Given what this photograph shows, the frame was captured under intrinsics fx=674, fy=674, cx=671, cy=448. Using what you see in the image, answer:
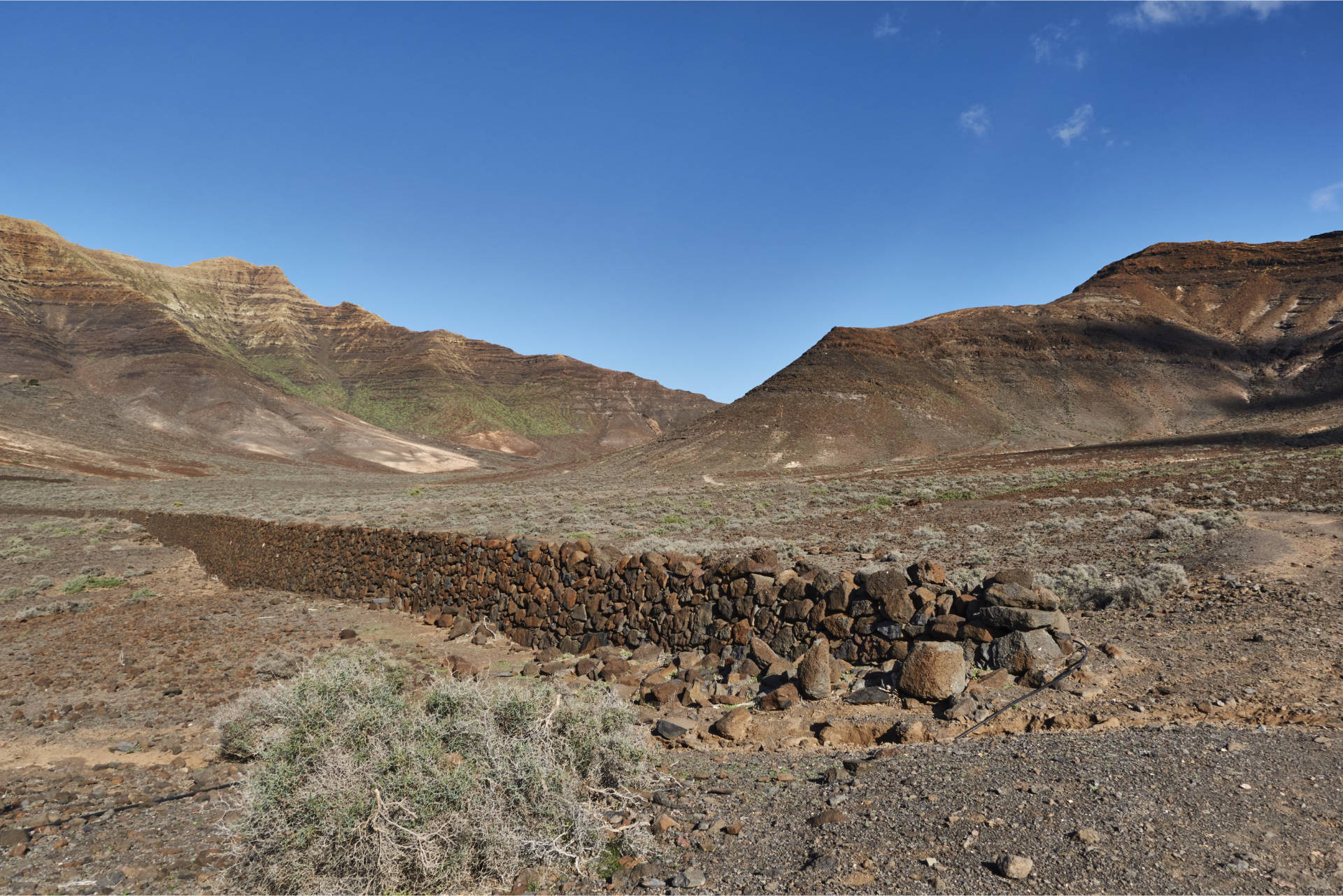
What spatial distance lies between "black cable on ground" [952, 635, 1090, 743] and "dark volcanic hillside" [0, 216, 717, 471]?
8033cm

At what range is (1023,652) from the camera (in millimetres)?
6488

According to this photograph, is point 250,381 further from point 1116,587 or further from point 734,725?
point 1116,587

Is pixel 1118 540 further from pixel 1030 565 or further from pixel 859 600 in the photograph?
pixel 859 600

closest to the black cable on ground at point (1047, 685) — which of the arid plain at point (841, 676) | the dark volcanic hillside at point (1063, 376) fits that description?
the arid plain at point (841, 676)

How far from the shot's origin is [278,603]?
1416cm

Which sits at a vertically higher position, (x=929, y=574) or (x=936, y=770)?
(x=929, y=574)

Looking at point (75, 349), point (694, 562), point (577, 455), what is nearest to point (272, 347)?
point (75, 349)

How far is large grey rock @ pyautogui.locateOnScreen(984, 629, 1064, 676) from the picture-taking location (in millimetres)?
6453

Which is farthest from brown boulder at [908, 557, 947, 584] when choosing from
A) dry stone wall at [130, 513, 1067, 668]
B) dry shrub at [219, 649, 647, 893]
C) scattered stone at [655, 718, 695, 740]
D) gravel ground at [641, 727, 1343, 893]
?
dry shrub at [219, 649, 647, 893]

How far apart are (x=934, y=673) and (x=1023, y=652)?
946mm

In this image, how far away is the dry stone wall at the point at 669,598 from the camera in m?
6.82

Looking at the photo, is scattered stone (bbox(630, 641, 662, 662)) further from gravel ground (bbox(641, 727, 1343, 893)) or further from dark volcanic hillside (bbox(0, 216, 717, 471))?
dark volcanic hillside (bbox(0, 216, 717, 471))

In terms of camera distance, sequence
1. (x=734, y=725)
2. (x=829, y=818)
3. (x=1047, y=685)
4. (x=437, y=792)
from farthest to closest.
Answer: (x=734, y=725), (x=1047, y=685), (x=829, y=818), (x=437, y=792)

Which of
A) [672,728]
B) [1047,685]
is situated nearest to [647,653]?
[672,728]
